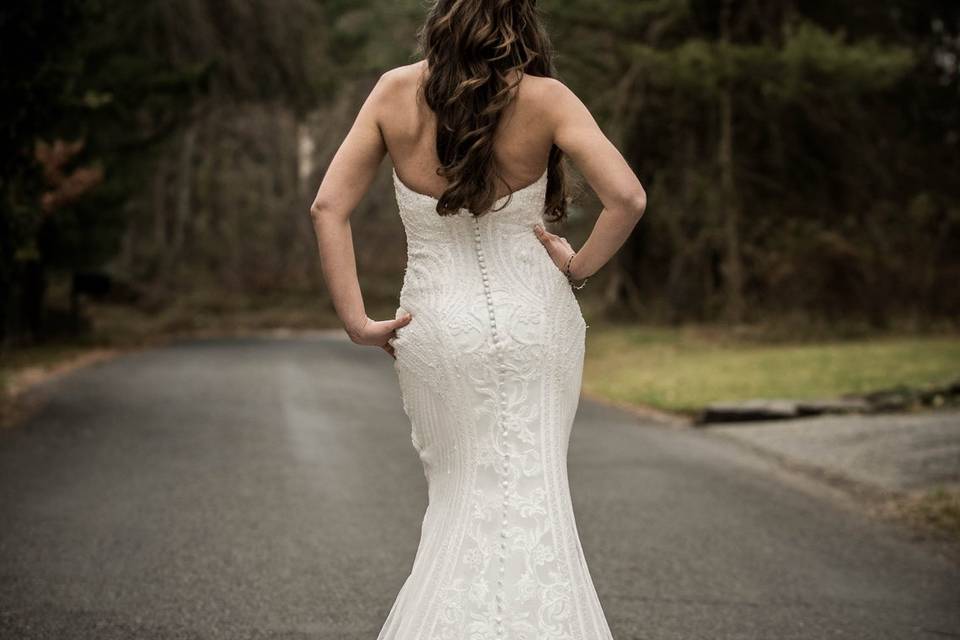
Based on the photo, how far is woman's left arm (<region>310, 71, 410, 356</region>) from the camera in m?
2.89

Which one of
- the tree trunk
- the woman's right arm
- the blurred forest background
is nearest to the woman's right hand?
the woman's right arm

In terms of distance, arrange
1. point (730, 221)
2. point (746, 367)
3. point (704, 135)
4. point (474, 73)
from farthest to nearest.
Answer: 1. point (704, 135)
2. point (730, 221)
3. point (746, 367)
4. point (474, 73)

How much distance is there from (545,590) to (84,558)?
10.4ft

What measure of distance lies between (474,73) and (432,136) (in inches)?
8.0

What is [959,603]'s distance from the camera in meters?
4.89

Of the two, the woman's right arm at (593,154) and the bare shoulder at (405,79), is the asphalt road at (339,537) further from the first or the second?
the bare shoulder at (405,79)

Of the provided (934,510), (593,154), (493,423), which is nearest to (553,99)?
(593,154)

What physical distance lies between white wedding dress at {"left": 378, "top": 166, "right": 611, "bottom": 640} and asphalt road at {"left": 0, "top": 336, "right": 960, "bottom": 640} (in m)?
1.40

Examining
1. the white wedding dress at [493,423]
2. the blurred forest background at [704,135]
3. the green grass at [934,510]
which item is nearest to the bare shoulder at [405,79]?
the white wedding dress at [493,423]

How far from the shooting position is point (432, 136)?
2.86m

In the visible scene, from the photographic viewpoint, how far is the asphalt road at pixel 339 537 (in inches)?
174

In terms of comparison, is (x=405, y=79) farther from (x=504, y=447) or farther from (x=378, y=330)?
(x=504, y=447)

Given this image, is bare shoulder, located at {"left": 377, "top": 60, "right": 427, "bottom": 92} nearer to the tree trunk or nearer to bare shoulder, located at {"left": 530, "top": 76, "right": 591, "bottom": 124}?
bare shoulder, located at {"left": 530, "top": 76, "right": 591, "bottom": 124}

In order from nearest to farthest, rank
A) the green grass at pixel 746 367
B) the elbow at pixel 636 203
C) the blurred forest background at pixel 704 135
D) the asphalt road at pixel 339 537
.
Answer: the elbow at pixel 636 203 → the asphalt road at pixel 339 537 → the green grass at pixel 746 367 → the blurred forest background at pixel 704 135
